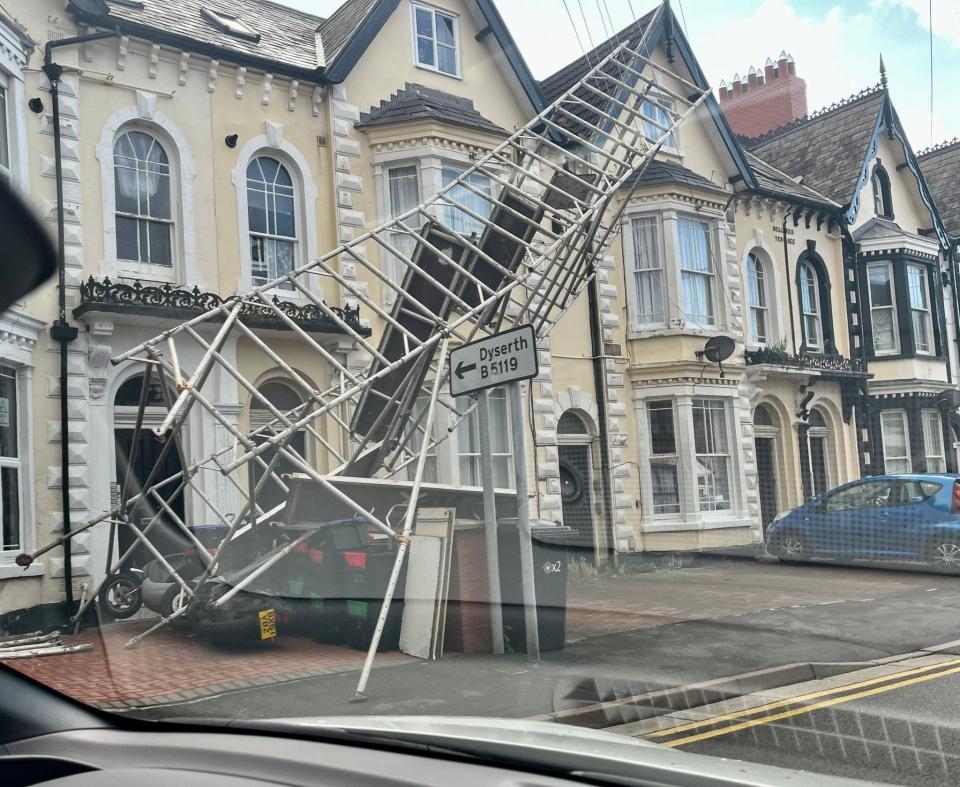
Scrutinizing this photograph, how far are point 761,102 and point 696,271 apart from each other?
6786mm

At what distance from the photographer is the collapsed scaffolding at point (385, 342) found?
27.6ft

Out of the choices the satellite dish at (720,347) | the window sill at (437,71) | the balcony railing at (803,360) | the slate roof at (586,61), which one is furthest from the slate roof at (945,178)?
the window sill at (437,71)

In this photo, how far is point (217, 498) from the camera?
1209 centimetres

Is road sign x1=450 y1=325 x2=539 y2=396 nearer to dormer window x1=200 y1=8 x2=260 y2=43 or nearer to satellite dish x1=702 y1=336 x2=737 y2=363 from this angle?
dormer window x1=200 y1=8 x2=260 y2=43

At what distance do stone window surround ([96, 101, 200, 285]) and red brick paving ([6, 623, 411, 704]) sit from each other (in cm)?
479

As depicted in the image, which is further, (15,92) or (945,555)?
(945,555)

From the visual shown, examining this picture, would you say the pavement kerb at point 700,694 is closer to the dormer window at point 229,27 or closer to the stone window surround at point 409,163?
the stone window surround at point 409,163

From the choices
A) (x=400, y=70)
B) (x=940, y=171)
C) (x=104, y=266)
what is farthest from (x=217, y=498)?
(x=940, y=171)

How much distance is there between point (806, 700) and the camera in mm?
5867

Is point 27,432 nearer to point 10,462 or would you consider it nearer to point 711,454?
point 10,462

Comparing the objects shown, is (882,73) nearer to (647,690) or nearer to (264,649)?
(647,690)

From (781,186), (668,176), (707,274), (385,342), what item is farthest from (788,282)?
(385,342)

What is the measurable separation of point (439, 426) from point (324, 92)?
503cm

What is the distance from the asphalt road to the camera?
14.8 ft
